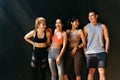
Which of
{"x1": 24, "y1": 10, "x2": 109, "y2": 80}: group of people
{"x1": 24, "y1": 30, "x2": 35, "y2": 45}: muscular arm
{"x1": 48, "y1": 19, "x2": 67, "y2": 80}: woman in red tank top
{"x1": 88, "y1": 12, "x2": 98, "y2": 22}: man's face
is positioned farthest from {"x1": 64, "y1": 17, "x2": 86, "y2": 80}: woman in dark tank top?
{"x1": 24, "y1": 30, "x2": 35, "y2": 45}: muscular arm

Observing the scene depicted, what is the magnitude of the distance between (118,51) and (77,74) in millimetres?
783

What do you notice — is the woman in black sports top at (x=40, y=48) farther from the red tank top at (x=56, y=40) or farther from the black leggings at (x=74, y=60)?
the black leggings at (x=74, y=60)

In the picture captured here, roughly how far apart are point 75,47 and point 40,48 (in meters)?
0.56

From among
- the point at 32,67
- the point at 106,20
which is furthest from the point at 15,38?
the point at 106,20

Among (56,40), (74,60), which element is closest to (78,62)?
(74,60)

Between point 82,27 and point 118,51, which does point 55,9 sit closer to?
point 82,27

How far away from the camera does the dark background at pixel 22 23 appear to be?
4.87 m

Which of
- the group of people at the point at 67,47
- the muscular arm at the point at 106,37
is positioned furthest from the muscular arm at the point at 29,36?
the muscular arm at the point at 106,37

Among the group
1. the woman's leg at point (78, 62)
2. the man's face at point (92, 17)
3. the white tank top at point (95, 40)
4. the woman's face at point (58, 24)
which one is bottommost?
the woman's leg at point (78, 62)

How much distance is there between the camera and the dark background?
487 centimetres

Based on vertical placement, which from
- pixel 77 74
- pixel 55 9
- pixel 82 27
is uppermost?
pixel 55 9

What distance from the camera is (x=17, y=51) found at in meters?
5.04

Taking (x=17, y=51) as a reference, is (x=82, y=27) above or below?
above

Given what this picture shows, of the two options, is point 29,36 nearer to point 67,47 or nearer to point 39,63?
point 39,63
